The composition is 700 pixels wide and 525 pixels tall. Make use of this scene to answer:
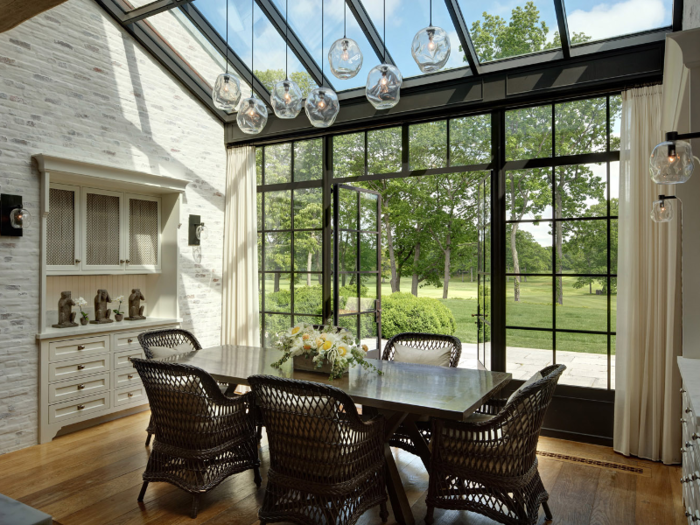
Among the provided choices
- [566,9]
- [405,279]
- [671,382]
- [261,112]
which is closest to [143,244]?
[261,112]

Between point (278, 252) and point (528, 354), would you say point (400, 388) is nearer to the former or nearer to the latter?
point (278, 252)

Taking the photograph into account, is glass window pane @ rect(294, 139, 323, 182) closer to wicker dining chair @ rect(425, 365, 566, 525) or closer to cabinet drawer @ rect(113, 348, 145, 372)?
cabinet drawer @ rect(113, 348, 145, 372)

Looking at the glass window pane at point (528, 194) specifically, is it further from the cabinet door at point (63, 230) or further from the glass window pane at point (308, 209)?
the cabinet door at point (63, 230)

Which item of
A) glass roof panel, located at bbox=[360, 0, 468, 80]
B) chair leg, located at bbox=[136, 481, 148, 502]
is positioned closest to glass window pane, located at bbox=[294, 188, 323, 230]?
glass roof panel, located at bbox=[360, 0, 468, 80]

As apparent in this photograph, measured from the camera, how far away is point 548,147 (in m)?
4.09

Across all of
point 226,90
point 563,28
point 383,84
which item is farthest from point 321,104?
point 563,28

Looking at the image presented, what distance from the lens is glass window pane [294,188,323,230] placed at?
5.45m

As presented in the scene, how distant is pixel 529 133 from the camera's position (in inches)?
177

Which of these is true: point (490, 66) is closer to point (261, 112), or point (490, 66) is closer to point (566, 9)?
point (566, 9)

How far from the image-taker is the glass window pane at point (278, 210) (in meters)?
5.60

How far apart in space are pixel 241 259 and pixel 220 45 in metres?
2.27

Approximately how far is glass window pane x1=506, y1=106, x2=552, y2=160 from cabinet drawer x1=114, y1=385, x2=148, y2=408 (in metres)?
4.02

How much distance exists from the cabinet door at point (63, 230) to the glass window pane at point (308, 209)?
7.05 ft

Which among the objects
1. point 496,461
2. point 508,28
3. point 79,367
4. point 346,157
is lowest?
point 496,461
